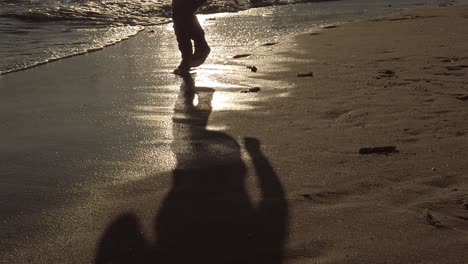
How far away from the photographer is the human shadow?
266 cm

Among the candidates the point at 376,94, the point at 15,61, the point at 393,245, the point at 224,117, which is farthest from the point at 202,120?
the point at 15,61

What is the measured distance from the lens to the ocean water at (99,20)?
355 inches

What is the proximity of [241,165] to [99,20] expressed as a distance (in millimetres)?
10246

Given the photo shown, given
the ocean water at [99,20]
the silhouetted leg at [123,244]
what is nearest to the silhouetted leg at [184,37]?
the ocean water at [99,20]

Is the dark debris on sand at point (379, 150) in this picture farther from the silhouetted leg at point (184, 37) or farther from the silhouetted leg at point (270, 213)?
the silhouetted leg at point (184, 37)

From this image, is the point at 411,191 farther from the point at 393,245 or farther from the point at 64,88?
the point at 64,88

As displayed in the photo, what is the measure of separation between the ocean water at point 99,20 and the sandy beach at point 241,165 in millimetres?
2174

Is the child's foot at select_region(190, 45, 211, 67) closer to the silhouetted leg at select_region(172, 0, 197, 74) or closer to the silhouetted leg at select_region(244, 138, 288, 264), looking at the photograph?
the silhouetted leg at select_region(172, 0, 197, 74)

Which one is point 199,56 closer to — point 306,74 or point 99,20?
point 306,74

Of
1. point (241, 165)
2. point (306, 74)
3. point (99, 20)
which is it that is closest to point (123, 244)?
point (241, 165)

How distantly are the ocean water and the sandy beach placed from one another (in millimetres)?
2174

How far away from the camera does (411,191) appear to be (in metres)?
3.21

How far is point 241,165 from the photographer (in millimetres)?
3781

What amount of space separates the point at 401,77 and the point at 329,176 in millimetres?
2853
